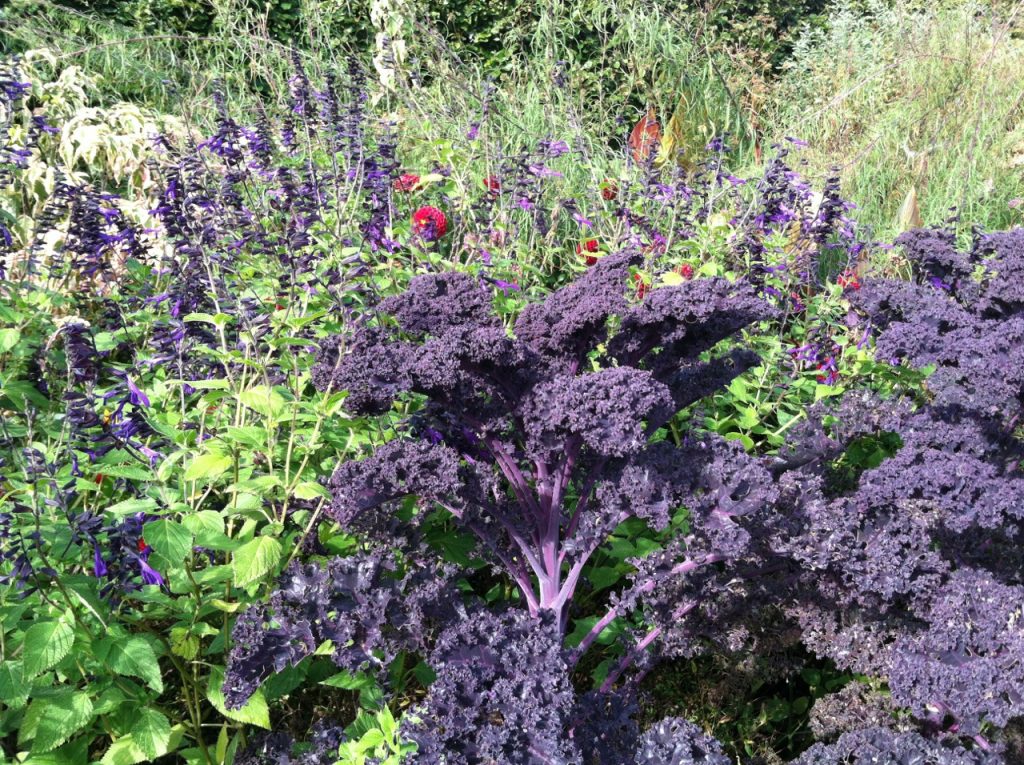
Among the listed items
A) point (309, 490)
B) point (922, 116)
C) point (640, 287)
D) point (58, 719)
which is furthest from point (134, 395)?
point (922, 116)

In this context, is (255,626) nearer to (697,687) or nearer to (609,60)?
(697,687)

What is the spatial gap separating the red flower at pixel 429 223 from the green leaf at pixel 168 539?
6.75 ft

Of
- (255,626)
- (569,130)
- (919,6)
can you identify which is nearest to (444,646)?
(255,626)

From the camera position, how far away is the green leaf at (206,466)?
2.11 meters

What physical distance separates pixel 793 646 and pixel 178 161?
2615 mm

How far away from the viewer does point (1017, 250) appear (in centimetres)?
267

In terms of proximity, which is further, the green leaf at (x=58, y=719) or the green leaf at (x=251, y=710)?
the green leaf at (x=251, y=710)

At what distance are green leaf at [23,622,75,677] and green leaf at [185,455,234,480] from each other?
1.31 feet

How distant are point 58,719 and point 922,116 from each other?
686 cm

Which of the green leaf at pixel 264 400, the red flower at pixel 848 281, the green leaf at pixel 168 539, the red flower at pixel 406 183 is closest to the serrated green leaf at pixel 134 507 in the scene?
the green leaf at pixel 168 539

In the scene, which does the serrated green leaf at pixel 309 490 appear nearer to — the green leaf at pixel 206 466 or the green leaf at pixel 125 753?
the green leaf at pixel 206 466

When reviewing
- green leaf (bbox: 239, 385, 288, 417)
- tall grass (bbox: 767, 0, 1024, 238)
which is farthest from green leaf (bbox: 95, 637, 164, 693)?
tall grass (bbox: 767, 0, 1024, 238)

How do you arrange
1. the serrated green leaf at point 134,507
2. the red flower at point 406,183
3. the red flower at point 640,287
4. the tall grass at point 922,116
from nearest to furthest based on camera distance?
the serrated green leaf at point 134,507, the red flower at point 640,287, the red flower at point 406,183, the tall grass at point 922,116

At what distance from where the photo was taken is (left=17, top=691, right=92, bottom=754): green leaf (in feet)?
6.55
